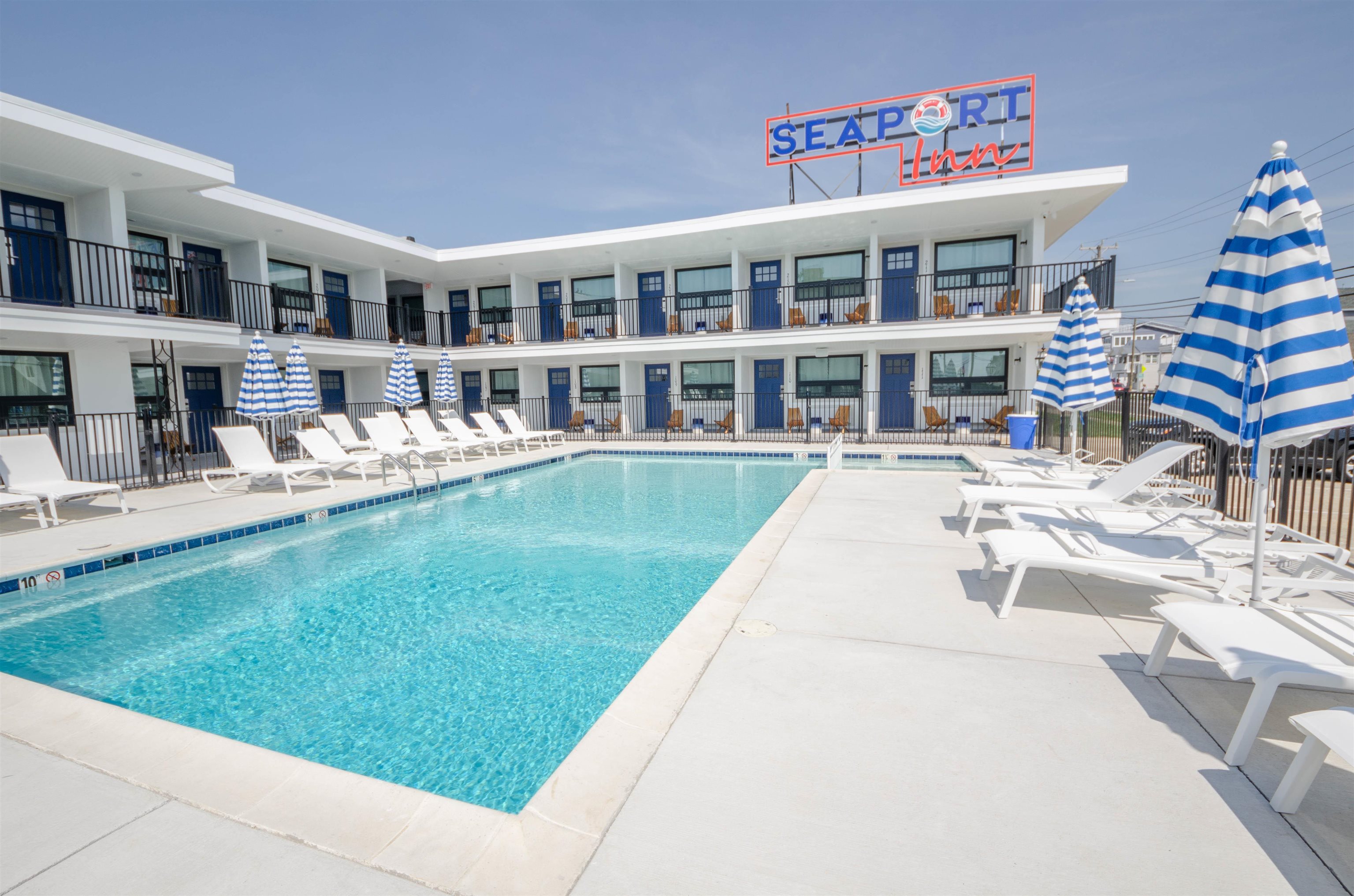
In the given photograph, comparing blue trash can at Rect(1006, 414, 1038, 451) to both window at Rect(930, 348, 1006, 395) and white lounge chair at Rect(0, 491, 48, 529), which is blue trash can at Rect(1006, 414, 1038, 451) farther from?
white lounge chair at Rect(0, 491, 48, 529)

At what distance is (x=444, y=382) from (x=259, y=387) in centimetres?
553

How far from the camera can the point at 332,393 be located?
57.6 ft

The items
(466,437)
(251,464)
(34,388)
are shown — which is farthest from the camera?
(466,437)

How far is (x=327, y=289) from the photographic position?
A: 16.8 metres

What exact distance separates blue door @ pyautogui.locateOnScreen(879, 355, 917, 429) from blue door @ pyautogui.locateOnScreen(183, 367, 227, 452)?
1767 centimetres

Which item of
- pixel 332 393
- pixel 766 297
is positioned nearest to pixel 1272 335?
pixel 766 297

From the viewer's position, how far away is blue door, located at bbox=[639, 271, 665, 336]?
61.0ft

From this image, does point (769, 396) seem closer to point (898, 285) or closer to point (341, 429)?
point (898, 285)

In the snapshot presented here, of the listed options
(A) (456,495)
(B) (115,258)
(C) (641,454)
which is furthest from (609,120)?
(A) (456,495)

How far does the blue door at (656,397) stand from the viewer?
19.3m

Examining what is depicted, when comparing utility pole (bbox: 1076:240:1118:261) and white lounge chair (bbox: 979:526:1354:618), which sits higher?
utility pole (bbox: 1076:240:1118:261)

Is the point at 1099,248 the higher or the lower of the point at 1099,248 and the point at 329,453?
the higher

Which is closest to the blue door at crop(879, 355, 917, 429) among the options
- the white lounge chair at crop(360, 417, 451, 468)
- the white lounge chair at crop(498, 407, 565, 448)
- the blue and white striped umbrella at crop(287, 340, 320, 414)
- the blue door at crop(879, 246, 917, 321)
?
the blue door at crop(879, 246, 917, 321)

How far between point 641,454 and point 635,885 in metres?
12.7
